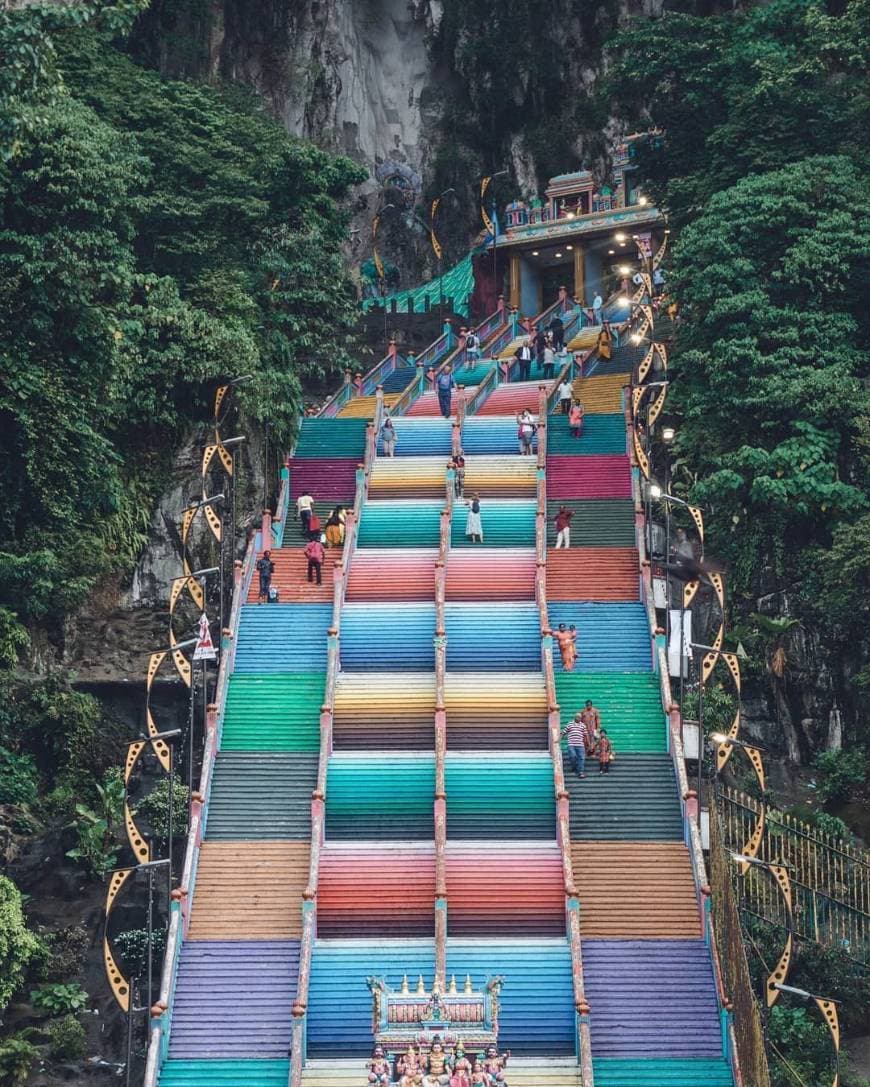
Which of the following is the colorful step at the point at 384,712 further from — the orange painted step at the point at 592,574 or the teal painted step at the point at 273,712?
the orange painted step at the point at 592,574

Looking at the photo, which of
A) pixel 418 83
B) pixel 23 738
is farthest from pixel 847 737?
pixel 418 83

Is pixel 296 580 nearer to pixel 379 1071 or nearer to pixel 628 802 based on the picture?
pixel 628 802

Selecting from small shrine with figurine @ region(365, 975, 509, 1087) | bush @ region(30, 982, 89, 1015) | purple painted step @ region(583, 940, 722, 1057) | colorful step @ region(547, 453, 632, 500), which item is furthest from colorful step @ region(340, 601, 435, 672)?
small shrine with figurine @ region(365, 975, 509, 1087)

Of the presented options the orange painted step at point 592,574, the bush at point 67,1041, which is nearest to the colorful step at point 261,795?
the bush at point 67,1041

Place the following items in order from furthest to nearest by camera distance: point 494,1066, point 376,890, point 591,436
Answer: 1. point 591,436
2. point 376,890
3. point 494,1066

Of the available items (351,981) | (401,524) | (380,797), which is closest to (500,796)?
(380,797)
